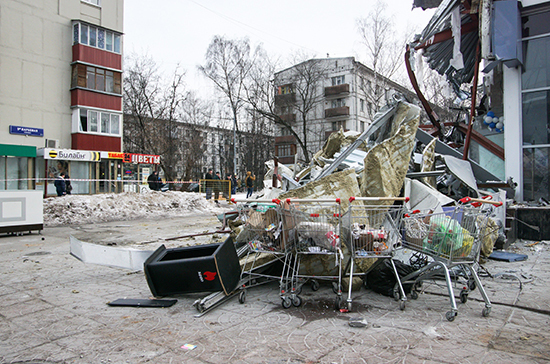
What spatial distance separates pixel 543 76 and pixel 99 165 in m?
24.3

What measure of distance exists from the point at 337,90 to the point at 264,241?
152 feet

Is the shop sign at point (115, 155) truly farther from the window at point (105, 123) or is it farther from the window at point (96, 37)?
the window at point (96, 37)

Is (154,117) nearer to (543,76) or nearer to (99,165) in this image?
(99,165)

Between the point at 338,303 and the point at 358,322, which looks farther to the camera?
the point at 338,303

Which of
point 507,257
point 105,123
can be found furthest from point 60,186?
point 507,257

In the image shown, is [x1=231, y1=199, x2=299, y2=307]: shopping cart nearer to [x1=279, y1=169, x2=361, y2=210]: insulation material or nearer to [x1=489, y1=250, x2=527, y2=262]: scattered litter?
[x1=279, y1=169, x2=361, y2=210]: insulation material

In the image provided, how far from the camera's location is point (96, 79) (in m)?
25.4

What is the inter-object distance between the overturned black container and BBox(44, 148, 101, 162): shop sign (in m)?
21.3

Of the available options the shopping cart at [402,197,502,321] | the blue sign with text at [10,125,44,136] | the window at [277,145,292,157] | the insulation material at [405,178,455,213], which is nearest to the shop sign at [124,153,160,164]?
the blue sign with text at [10,125,44,136]

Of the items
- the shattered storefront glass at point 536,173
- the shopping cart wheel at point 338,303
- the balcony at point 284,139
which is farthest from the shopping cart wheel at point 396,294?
the balcony at point 284,139

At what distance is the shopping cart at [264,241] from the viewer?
4.38m

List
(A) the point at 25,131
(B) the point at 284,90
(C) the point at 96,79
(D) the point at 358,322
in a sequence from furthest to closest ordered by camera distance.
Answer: (B) the point at 284,90
(C) the point at 96,79
(A) the point at 25,131
(D) the point at 358,322

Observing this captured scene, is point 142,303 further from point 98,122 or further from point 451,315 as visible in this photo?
point 98,122

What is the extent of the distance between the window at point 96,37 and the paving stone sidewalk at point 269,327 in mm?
23523
